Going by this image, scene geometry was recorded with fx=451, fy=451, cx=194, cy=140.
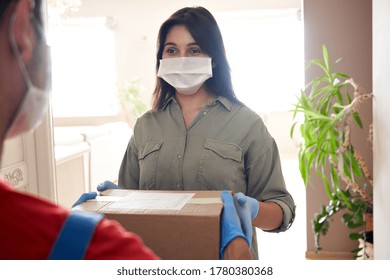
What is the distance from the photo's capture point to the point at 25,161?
6.64 feet

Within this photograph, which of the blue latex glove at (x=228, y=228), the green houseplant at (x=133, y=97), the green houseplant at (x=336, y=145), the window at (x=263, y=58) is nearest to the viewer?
the blue latex glove at (x=228, y=228)

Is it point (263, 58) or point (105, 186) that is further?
point (263, 58)

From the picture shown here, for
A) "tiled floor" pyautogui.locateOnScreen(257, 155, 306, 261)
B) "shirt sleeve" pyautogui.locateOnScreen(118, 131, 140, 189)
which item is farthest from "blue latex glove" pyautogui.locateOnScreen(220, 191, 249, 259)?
"tiled floor" pyautogui.locateOnScreen(257, 155, 306, 261)

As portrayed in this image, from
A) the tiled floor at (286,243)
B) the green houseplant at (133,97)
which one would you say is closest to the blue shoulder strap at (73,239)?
the tiled floor at (286,243)

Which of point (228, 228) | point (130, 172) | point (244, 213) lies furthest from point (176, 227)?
point (130, 172)

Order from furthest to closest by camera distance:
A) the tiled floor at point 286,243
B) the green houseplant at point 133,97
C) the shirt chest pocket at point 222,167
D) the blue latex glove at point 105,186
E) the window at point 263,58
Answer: the window at point 263,58 < the green houseplant at point 133,97 < the tiled floor at point 286,243 < the shirt chest pocket at point 222,167 < the blue latex glove at point 105,186

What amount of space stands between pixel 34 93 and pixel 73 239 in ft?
0.52

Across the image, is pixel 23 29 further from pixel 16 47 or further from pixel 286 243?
pixel 286 243

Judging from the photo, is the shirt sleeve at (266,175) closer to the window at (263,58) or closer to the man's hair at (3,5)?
the man's hair at (3,5)

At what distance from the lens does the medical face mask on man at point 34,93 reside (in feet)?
1.47

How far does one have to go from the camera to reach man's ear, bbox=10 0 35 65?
425mm

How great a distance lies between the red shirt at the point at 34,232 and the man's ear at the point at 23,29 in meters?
0.13

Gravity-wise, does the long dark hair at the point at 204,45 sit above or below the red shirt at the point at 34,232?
above

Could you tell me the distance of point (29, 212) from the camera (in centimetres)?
41
